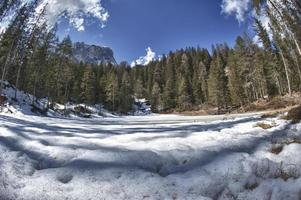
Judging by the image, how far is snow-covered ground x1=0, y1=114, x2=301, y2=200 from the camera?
3518 millimetres

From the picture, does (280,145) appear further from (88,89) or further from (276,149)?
(88,89)

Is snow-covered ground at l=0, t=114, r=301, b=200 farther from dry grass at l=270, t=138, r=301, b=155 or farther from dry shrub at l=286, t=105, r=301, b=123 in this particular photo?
dry shrub at l=286, t=105, r=301, b=123

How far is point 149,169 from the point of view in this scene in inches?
164

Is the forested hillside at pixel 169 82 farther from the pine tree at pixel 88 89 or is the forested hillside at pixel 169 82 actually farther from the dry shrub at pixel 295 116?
the dry shrub at pixel 295 116

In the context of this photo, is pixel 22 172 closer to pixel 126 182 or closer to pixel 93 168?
pixel 93 168

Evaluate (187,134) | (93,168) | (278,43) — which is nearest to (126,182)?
(93,168)

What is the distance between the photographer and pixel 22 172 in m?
3.92

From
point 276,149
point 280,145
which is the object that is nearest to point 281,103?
point 280,145

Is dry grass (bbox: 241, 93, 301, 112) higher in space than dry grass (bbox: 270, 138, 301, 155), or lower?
higher

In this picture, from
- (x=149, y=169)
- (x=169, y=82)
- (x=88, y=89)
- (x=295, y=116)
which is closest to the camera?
(x=149, y=169)

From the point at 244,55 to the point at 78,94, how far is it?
3873cm

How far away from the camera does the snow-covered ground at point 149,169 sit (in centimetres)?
352

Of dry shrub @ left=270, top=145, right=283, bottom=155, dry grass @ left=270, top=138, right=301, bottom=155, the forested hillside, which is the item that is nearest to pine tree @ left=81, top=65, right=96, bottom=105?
the forested hillside

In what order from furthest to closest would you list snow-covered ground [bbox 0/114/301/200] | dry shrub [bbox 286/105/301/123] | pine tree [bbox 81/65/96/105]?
pine tree [bbox 81/65/96/105], dry shrub [bbox 286/105/301/123], snow-covered ground [bbox 0/114/301/200]
